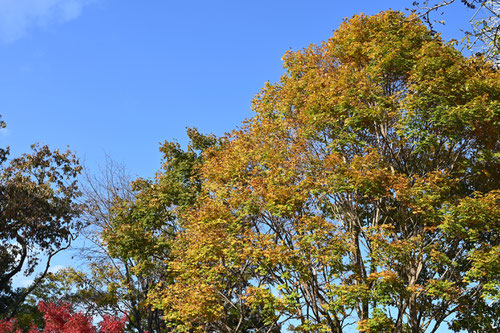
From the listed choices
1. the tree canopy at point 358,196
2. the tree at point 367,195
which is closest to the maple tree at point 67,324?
the tree canopy at point 358,196

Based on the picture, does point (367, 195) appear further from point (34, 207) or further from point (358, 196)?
point (34, 207)

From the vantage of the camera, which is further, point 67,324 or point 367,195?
point 67,324

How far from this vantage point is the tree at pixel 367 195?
13.8m

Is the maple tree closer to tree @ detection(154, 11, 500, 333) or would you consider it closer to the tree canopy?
the tree canopy

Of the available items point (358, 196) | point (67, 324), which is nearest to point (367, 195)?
point (358, 196)

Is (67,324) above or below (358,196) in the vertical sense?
below

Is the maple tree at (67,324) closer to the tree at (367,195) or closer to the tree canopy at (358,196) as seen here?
the tree canopy at (358,196)

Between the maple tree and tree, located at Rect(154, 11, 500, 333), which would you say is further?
the maple tree

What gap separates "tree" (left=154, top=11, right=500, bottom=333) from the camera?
45.2ft

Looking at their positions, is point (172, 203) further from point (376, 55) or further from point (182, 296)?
point (376, 55)

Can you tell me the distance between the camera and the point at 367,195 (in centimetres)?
1470

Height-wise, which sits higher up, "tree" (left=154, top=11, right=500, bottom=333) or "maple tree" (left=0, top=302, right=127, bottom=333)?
"tree" (left=154, top=11, right=500, bottom=333)

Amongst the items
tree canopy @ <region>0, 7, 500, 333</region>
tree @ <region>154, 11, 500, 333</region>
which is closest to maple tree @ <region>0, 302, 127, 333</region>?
tree canopy @ <region>0, 7, 500, 333</region>

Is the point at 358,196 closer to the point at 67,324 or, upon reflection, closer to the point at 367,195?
the point at 367,195
